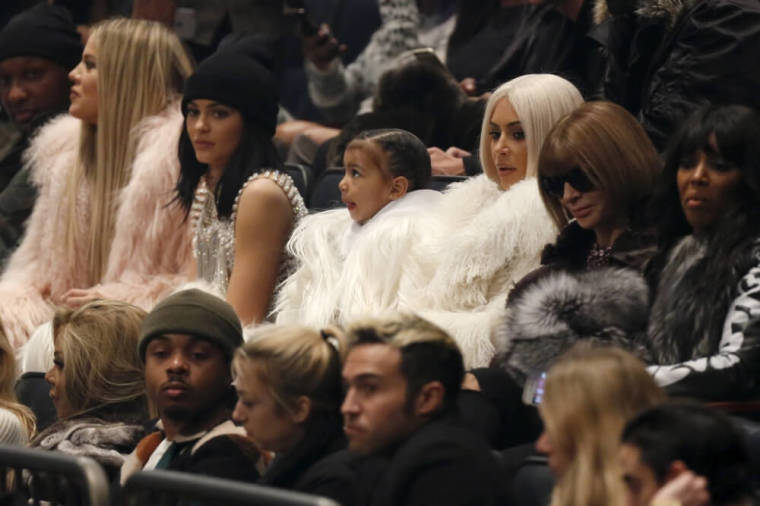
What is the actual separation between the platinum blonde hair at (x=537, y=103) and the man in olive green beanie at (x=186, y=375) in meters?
1.08

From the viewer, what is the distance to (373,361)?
3.59 meters

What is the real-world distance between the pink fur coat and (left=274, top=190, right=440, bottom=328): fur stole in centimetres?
83

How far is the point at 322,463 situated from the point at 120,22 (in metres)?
3.12

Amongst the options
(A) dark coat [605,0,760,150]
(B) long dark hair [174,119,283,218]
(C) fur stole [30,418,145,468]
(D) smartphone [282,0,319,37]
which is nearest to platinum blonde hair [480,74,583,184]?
(A) dark coat [605,0,760,150]

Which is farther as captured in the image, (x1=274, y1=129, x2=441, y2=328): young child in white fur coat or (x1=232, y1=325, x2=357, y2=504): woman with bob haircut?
(x1=274, y1=129, x2=441, y2=328): young child in white fur coat

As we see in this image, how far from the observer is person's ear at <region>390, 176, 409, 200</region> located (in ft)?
16.7

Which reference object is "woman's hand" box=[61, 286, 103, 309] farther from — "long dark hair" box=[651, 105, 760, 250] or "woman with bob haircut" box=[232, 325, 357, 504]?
"long dark hair" box=[651, 105, 760, 250]

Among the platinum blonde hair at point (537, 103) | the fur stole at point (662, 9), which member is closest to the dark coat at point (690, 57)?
the fur stole at point (662, 9)

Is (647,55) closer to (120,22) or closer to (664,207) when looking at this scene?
(664,207)

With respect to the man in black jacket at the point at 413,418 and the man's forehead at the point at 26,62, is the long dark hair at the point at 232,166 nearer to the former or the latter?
the man's forehead at the point at 26,62

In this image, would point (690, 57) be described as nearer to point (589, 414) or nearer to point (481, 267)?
point (481, 267)

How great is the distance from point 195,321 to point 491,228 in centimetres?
92

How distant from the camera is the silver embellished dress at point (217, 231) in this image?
5.46 meters

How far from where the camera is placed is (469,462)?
11.0 ft
